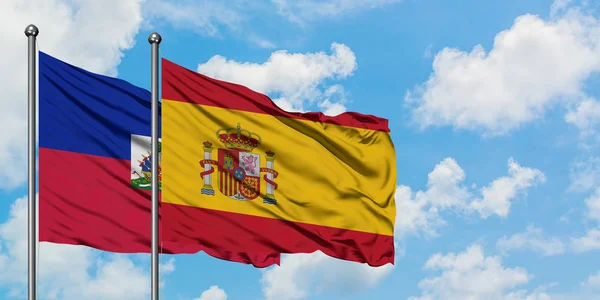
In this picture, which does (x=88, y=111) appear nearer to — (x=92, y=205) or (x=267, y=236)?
(x=92, y=205)

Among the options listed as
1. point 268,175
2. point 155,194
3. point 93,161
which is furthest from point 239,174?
point 93,161

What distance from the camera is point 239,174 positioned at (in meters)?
18.2

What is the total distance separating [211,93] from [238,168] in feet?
4.77

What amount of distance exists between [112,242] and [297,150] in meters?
3.92

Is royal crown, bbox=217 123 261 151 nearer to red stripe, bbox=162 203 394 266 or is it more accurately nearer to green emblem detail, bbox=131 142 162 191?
red stripe, bbox=162 203 394 266

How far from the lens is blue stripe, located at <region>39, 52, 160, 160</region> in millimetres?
17156

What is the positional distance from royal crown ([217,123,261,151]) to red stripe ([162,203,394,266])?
1.27 meters

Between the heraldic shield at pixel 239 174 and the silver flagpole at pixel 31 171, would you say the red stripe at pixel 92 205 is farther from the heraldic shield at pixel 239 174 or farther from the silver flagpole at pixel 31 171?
the silver flagpole at pixel 31 171

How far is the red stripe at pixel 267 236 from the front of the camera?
17391mm

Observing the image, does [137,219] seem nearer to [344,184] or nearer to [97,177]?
[97,177]

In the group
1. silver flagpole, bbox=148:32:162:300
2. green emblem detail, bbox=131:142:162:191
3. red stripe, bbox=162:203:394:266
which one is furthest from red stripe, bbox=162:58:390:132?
red stripe, bbox=162:203:394:266

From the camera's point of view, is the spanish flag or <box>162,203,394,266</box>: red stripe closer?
<box>162,203,394,266</box>: red stripe

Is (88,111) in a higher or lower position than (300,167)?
higher

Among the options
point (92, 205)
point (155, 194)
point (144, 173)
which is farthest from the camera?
point (144, 173)
